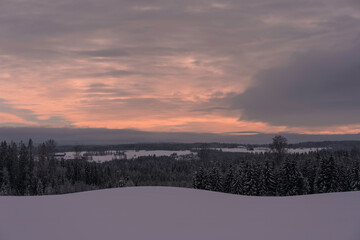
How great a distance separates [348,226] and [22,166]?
5791 cm

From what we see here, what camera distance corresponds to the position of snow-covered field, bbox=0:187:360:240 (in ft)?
13.8

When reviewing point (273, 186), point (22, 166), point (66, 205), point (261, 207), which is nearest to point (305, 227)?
point (261, 207)

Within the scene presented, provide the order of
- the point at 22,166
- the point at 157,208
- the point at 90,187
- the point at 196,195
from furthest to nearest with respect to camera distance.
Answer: the point at 90,187, the point at 22,166, the point at 196,195, the point at 157,208

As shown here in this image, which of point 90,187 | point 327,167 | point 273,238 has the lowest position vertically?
point 90,187

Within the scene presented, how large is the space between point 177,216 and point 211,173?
Result: 30.6 m

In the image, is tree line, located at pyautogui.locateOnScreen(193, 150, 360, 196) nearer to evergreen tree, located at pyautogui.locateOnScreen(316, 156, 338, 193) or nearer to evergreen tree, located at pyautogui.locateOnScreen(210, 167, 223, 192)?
evergreen tree, located at pyautogui.locateOnScreen(316, 156, 338, 193)

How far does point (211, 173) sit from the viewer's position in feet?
114

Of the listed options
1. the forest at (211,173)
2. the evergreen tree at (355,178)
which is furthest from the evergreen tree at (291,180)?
the evergreen tree at (355,178)

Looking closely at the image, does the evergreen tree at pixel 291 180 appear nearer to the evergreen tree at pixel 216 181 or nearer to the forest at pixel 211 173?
the forest at pixel 211 173

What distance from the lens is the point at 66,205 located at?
5.64 meters

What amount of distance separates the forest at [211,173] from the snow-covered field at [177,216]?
81.6 feet

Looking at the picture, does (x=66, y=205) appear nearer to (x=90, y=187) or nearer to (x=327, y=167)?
(x=327, y=167)

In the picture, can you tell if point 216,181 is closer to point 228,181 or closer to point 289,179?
point 228,181

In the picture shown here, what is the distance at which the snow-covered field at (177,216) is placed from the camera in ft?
13.8
